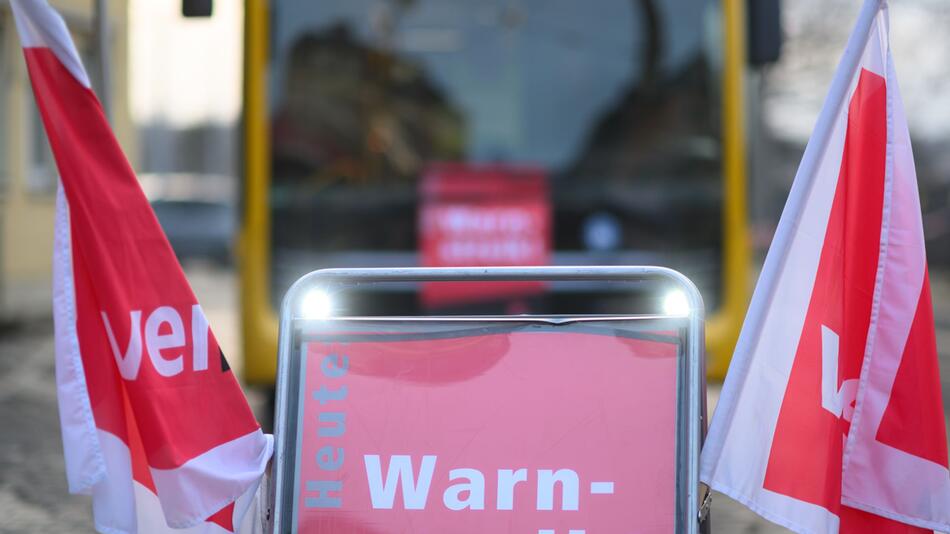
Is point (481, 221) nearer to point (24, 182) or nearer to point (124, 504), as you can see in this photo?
point (124, 504)

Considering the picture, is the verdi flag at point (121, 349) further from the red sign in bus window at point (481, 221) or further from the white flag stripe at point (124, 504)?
the red sign in bus window at point (481, 221)

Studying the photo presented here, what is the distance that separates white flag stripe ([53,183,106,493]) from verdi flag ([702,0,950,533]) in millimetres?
1546

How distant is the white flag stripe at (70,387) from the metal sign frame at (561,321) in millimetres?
470

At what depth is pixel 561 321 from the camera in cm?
374

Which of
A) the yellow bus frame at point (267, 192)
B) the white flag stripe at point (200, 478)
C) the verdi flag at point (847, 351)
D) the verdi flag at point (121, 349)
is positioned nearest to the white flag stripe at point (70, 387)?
the verdi flag at point (121, 349)

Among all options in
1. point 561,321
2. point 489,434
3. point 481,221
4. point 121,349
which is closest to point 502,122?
point 481,221

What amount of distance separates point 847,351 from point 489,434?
94 centimetres

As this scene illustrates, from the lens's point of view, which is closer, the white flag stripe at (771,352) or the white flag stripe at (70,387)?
the white flag stripe at (70,387)

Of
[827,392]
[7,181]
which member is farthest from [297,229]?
[7,181]

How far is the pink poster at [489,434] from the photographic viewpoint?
356cm

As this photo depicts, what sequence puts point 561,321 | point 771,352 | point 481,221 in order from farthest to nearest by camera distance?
point 481,221
point 561,321
point 771,352

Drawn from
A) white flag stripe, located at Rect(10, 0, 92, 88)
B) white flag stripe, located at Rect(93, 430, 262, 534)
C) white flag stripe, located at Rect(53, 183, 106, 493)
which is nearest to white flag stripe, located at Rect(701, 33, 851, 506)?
white flag stripe, located at Rect(93, 430, 262, 534)

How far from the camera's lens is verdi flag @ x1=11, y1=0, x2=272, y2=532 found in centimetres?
344

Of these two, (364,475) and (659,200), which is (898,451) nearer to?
(364,475)
